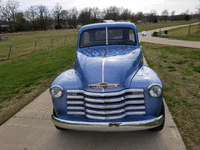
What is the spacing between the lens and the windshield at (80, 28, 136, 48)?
3.93 m

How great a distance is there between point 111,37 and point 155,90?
6.31ft

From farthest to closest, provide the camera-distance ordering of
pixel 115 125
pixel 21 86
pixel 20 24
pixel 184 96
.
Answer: pixel 20 24
pixel 21 86
pixel 184 96
pixel 115 125

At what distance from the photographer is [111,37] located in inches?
154

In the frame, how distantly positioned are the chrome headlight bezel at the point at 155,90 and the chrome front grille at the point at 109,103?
127mm

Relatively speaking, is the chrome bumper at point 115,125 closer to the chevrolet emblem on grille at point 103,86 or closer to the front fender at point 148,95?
the front fender at point 148,95

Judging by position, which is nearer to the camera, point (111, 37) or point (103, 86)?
point (103, 86)

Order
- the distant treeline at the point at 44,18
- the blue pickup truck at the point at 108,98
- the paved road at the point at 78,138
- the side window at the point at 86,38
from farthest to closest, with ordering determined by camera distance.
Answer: the distant treeline at the point at 44,18, the side window at the point at 86,38, the paved road at the point at 78,138, the blue pickup truck at the point at 108,98

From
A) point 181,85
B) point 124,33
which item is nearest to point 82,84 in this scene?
point 124,33

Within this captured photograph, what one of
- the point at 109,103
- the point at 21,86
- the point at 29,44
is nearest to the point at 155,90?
the point at 109,103

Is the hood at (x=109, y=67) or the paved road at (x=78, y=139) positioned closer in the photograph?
the hood at (x=109, y=67)

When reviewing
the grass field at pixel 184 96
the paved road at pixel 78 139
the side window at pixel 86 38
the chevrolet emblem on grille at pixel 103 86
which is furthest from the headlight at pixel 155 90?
the side window at pixel 86 38

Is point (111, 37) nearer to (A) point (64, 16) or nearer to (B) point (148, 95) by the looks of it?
(B) point (148, 95)

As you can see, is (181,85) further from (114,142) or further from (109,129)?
(109,129)

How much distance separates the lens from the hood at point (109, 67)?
100 inches
